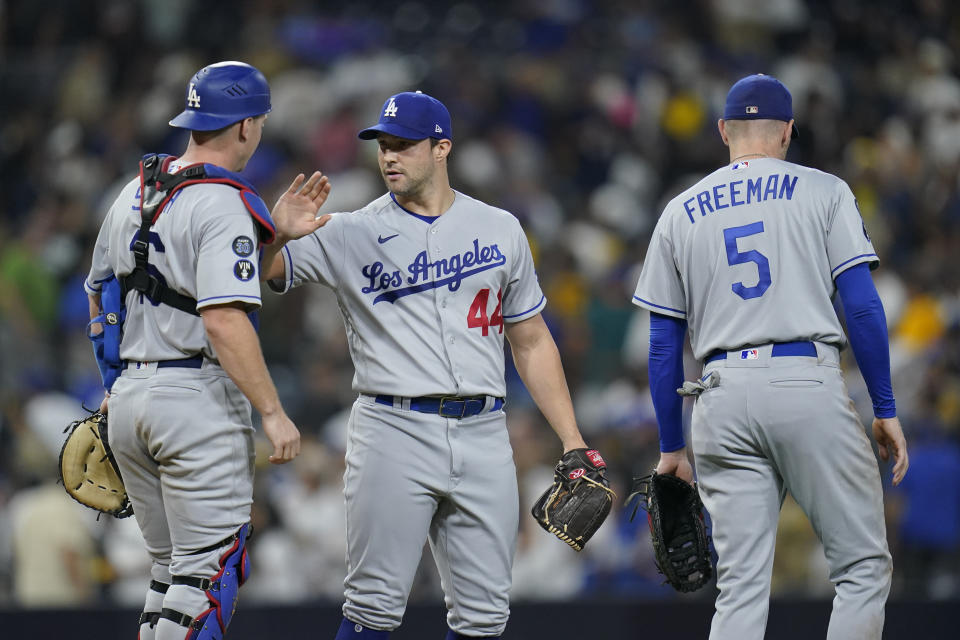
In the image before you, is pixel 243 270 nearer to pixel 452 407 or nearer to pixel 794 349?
pixel 452 407

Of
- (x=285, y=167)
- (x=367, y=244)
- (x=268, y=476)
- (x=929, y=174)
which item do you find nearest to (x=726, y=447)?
(x=367, y=244)

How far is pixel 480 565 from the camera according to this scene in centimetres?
453

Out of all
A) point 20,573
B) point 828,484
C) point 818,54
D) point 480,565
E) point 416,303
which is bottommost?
point 20,573

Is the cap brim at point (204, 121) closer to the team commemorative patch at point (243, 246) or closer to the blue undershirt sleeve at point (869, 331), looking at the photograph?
the team commemorative patch at point (243, 246)

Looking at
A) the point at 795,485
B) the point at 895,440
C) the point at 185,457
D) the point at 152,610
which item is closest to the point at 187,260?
the point at 185,457

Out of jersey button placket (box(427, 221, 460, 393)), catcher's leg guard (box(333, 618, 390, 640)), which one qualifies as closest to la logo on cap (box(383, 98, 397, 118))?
jersey button placket (box(427, 221, 460, 393))

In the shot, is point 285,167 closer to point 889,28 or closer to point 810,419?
point 889,28

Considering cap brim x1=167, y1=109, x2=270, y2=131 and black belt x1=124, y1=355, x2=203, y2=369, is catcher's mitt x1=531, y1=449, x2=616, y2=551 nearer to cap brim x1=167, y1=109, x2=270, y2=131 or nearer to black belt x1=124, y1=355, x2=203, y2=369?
black belt x1=124, y1=355, x2=203, y2=369

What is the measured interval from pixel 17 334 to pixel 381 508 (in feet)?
19.5

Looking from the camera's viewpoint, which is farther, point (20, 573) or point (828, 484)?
point (20, 573)

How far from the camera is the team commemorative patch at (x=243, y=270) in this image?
4.09 metres

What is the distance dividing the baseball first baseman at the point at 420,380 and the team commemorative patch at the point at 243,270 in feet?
0.98

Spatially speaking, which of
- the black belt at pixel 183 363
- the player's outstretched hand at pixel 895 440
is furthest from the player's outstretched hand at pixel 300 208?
the player's outstretched hand at pixel 895 440

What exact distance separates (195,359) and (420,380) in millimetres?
788
